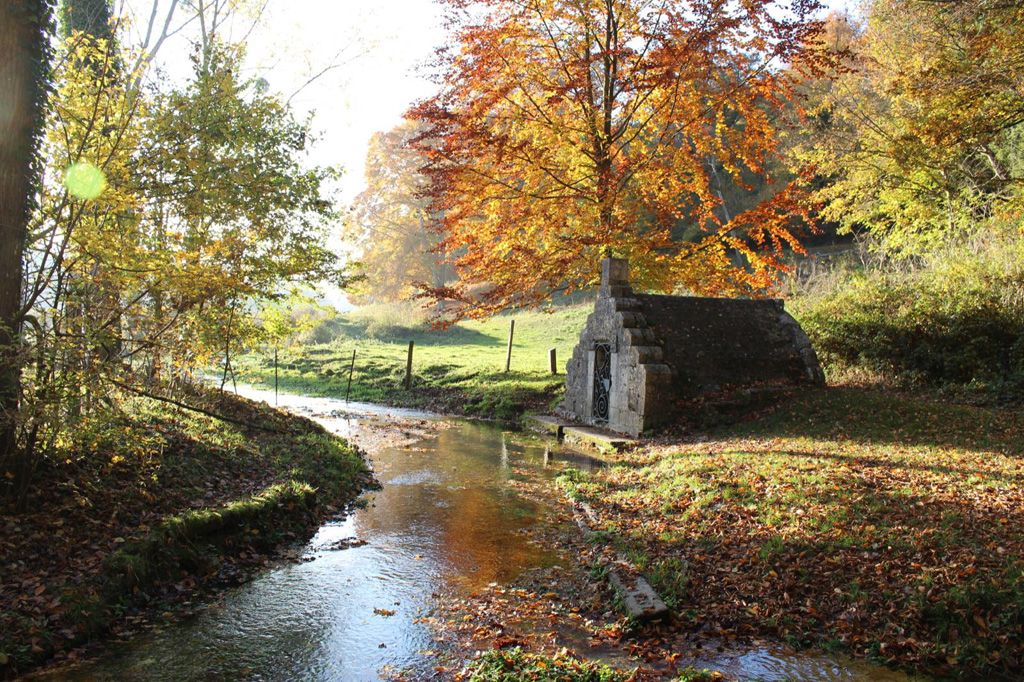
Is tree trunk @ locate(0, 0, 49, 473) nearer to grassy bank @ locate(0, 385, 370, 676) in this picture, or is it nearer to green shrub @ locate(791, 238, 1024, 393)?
grassy bank @ locate(0, 385, 370, 676)

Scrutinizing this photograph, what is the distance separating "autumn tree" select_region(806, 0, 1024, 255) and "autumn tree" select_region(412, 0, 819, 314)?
2.72 metres

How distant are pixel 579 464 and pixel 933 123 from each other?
10.4 metres

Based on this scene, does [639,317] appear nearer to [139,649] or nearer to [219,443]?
[219,443]

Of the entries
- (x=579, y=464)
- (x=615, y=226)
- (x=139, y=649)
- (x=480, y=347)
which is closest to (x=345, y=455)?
(x=579, y=464)

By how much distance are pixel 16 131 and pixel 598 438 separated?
10.6m

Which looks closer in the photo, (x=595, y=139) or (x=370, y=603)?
(x=370, y=603)

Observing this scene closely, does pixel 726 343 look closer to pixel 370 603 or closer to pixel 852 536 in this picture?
pixel 852 536

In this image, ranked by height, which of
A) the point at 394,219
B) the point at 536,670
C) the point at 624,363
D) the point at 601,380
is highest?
the point at 394,219

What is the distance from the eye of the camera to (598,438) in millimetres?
13242

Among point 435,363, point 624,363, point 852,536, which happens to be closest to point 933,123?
point 624,363

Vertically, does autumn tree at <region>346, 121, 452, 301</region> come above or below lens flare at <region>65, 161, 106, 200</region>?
above

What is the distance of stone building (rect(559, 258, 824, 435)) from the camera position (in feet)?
43.4

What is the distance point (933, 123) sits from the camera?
13.2 meters

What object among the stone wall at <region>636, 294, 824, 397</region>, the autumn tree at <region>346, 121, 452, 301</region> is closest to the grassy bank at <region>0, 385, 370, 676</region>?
the stone wall at <region>636, 294, 824, 397</region>
